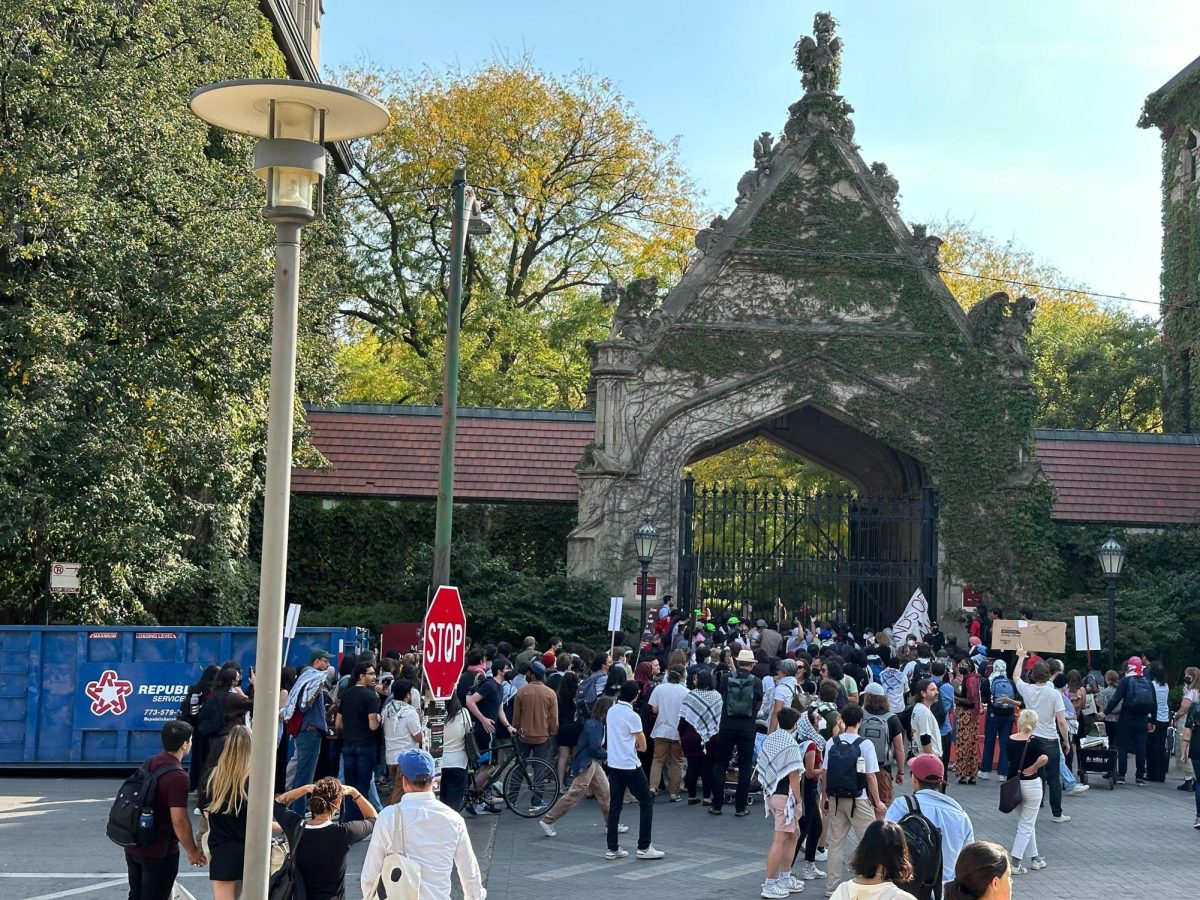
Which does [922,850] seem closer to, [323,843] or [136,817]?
[323,843]

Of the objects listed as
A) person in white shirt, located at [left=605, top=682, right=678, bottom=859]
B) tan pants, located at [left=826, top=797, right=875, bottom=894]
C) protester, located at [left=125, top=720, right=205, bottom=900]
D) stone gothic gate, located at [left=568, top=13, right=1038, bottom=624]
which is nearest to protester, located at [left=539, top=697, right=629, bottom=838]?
person in white shirt, located at [left=605, top=682, right=678, bottom=859]

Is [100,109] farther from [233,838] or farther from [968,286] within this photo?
[968,286]

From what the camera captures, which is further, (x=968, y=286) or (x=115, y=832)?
(x=968, y=286)

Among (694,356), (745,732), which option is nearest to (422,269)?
(694,356)

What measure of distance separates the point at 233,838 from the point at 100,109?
14.3 meters

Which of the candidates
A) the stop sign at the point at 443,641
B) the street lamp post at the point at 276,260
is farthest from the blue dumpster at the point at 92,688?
the street lamp post at the point at 276,260

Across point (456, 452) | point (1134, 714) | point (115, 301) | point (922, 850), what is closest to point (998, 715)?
point (1134, 714)

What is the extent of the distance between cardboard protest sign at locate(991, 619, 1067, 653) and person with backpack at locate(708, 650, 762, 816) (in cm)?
693

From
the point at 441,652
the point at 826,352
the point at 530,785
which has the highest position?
the point at 826,352

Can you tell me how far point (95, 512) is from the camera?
19.1 meters

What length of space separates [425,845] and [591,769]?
6.42 meters

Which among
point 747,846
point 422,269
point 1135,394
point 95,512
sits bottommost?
point 747,846

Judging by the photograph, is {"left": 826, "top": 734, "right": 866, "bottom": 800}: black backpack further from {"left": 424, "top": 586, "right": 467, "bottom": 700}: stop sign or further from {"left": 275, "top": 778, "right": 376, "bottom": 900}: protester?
{"left": 275, "top": 778, "right": 376, "bottom": 900}: protester

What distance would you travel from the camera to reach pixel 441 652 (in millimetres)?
12047
